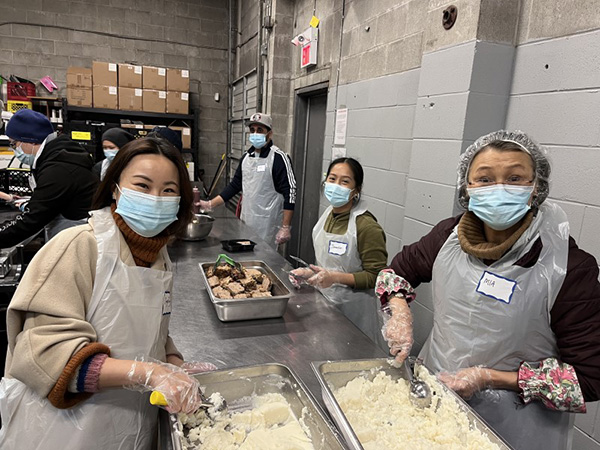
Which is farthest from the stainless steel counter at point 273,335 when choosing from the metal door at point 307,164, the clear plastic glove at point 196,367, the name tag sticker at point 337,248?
the metal door at point 307,164

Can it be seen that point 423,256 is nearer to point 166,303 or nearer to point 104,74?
point 166,303

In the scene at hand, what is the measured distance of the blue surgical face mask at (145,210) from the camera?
1.09 m

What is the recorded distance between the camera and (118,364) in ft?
3.10

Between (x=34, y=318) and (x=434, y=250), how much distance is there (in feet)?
4.52

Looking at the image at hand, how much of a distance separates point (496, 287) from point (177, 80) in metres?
6.00

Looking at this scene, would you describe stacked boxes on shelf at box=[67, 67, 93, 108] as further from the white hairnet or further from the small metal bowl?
the white hairnet

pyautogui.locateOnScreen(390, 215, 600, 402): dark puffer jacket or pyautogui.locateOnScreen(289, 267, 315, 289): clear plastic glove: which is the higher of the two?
pyautogui.locateOnScreen(390, 215, 600, 402): dark puffer jacket

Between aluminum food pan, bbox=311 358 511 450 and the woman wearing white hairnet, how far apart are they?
0.08 meters

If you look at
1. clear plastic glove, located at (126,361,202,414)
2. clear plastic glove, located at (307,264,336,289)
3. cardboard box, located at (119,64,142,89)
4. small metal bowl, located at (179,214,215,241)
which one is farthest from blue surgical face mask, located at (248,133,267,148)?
clear plastic glove, located at (126,361,202,414)

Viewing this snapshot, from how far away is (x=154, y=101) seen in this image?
607cm

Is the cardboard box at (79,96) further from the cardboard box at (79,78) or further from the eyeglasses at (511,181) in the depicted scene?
the eyeglasses at (511,181)

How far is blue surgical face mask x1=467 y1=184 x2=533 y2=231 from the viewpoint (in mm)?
1283

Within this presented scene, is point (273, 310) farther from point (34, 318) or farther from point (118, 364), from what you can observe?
point (34, 318)

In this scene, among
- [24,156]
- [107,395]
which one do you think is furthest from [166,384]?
[24,156]
